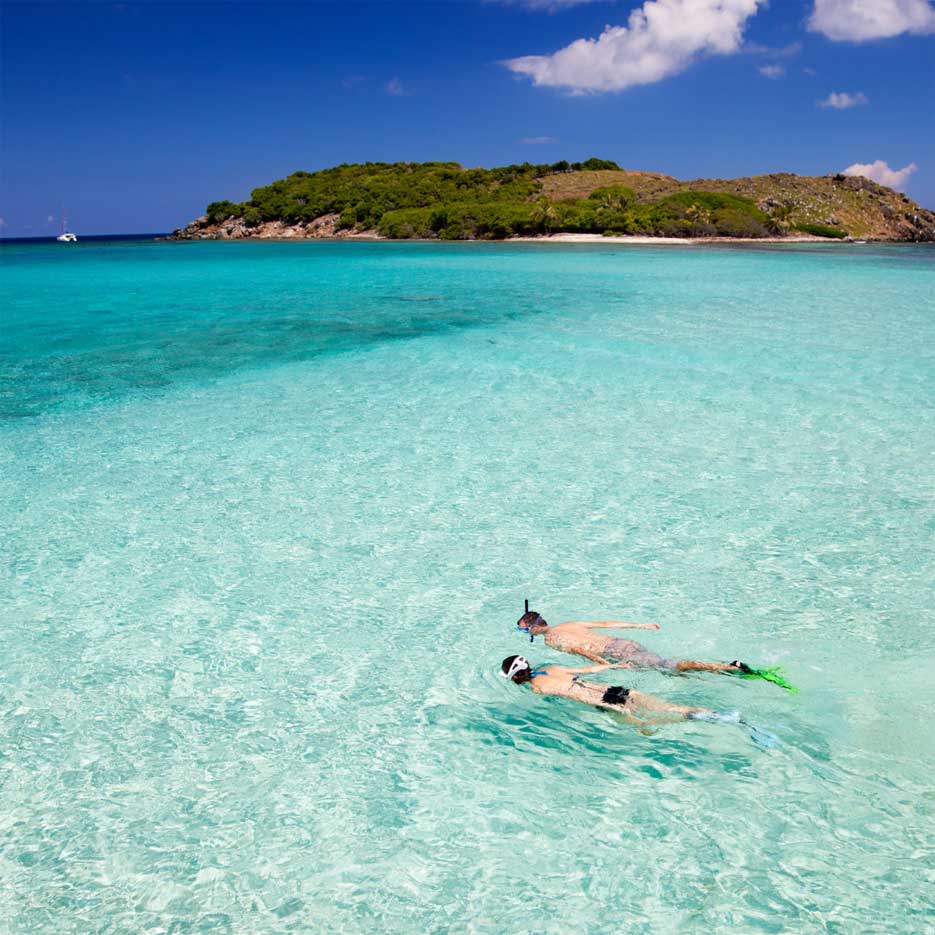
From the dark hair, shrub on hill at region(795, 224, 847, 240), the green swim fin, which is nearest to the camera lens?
the green swim fin

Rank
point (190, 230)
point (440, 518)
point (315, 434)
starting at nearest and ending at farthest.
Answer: point (440, 518)
point (315, 434)
point (190, 230)

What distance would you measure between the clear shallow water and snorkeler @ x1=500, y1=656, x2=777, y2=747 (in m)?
0.10

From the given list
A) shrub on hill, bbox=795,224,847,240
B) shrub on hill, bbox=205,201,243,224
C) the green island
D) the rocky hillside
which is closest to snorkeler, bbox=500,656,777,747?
the green island

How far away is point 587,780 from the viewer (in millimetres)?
4273

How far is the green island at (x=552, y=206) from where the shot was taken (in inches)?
3383

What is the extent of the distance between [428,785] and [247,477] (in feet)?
18.6

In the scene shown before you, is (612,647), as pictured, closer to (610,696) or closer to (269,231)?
(610,696)

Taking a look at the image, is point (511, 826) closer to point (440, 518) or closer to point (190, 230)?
point (440, 518)

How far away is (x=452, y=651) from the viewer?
564 centimetres

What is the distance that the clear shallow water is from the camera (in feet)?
12.1

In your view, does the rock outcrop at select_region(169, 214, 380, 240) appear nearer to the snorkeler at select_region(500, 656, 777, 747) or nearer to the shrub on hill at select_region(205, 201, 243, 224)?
the shrub on hill at select_region(205, 201, 243, 224)

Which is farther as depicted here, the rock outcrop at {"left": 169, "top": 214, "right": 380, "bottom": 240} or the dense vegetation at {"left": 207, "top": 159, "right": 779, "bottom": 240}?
the rock outcrop at {"left": 169, "top": 214, "right": 380, "bottom": 240}

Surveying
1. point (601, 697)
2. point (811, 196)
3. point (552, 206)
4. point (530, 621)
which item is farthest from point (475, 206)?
point (601, 697)

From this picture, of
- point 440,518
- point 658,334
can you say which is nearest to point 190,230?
point 658,334
